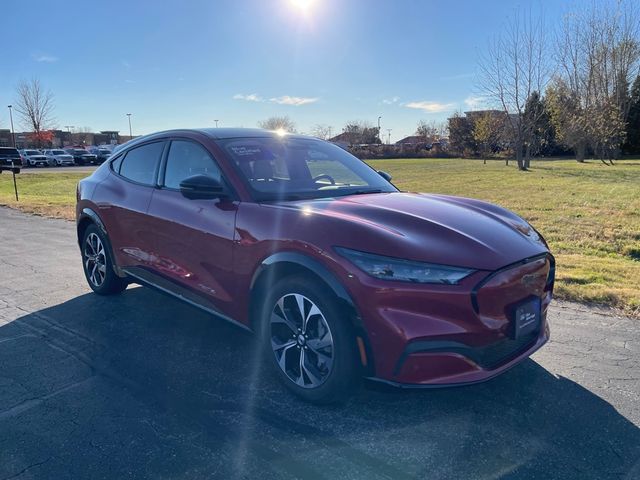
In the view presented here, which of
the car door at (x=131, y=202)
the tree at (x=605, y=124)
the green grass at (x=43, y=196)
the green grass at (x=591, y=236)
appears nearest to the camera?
the car door at (x=131, y=202)

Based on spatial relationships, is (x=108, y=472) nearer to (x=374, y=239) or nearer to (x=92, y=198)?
(x=374, y=239)

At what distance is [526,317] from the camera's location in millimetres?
2803

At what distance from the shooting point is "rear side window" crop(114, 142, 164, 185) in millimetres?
4328

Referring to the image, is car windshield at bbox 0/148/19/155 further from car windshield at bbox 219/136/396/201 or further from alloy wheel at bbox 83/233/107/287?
car windshield at bbox 219/136/396/201

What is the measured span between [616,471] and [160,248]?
3389 millimetres

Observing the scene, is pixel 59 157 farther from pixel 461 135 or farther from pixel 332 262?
pixel 332 262

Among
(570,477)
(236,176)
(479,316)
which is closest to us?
(570,477)

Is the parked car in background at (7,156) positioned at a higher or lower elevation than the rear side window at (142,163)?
higher

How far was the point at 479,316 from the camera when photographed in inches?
101

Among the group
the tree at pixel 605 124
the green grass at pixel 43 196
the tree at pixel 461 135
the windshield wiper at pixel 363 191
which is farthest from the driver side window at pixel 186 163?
the tree at pixel 461 135

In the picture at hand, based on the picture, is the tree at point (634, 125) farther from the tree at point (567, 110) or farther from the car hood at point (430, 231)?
the car hood at point (430, 231)

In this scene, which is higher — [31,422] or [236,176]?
[236,176]

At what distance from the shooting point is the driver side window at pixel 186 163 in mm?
3719

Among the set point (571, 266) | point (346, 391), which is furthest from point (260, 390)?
point (571, 266)
